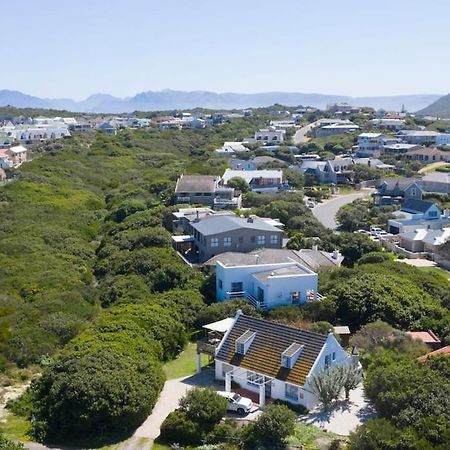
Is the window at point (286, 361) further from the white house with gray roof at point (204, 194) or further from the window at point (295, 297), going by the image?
the white house with gray roof at point (204, 194)

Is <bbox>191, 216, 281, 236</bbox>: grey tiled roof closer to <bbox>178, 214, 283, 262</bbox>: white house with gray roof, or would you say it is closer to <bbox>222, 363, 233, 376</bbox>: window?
<bbox>178, 214, 283, 262</bbox>: white house with gray roof

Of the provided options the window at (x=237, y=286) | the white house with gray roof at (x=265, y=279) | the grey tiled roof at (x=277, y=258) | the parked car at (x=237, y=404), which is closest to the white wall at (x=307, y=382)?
the parked car at (x=237, y=404)

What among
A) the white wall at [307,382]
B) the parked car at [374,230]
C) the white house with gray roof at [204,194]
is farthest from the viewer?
the white house with gray roof at [204,194]

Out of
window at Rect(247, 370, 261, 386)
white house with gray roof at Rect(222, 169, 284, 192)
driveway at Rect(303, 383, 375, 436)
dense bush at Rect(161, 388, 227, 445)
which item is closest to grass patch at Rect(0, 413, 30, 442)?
dense bush at Rect(161, 388, 227, 445)

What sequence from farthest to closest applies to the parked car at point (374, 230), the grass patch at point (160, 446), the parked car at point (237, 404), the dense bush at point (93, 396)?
the parked car at point (374, 230), the parked car at point (237, 404), the dense bush at point (93, 396), the grass patch at point (160, 446)

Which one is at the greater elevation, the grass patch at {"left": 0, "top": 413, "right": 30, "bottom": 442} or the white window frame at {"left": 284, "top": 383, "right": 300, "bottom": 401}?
the white window frame at {"left": 284, "top": 383, "right": 300, "bottom": 401}

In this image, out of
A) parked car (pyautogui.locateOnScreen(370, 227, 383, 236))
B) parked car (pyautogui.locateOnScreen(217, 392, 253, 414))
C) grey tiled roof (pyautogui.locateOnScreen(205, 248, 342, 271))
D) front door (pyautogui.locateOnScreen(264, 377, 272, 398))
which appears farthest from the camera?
parked car (pyautogui.locateOnScreen(370, 227, 383, 236))

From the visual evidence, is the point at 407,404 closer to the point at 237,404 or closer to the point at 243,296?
the point at 237,404

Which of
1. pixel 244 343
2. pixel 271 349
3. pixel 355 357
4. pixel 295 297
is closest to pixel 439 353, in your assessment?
pixel 355 357
